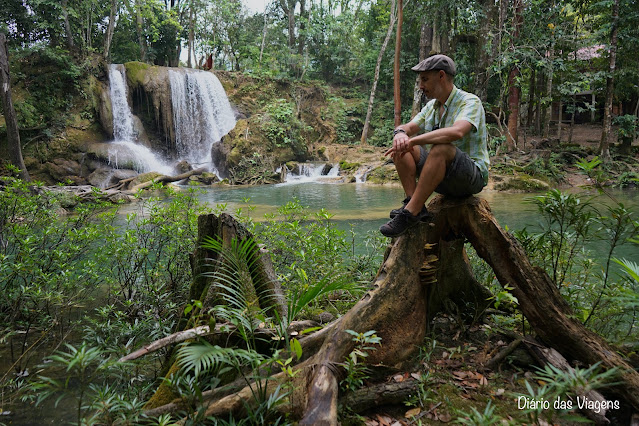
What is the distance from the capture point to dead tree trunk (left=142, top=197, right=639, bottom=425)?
6.99 ft

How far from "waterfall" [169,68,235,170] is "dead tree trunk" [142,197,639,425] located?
63.0 feet

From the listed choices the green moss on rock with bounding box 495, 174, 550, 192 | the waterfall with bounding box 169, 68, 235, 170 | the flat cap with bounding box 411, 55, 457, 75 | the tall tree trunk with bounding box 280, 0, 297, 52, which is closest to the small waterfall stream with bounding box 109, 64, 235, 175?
the waterfall with bounding box 169, 68, 235, 170

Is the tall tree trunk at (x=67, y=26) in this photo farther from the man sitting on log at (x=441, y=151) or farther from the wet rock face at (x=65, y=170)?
the man sitting on log at (x=441, y=151)

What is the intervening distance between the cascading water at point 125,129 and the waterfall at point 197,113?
181 cm

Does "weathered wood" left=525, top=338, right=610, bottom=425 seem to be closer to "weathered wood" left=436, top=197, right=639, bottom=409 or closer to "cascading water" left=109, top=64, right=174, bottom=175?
"weathered wood" left=436, top=197, right=639, bottom=409

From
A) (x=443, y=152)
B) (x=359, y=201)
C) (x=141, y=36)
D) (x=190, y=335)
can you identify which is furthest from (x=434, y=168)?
(x=141, y=36)

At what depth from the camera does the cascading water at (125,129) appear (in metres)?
18.9

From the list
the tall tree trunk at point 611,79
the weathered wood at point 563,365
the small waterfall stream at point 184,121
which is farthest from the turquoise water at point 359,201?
the small waterfall stream at point 184,121

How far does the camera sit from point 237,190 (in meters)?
16.1

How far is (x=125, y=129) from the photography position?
1962 centimetres

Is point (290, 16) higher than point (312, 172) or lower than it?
higher

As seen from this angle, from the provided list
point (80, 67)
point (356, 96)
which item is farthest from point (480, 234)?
point (356, 96)

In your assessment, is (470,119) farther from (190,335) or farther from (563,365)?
(190,335)

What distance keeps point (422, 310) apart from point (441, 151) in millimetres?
1104
